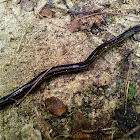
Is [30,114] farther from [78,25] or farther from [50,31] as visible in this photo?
[78,25]

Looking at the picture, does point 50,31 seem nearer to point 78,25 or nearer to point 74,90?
point 78,25

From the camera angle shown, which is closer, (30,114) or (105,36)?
(30,114)

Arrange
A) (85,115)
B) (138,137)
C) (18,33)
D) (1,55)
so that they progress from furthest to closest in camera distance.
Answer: (18,33) < (1,55) < (85,115) < (138,137)

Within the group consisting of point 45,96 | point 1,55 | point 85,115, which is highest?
point 1,55

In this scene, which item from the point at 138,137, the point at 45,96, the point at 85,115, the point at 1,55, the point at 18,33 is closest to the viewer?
the point at 138,137

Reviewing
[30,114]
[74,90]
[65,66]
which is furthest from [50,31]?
[30,114]

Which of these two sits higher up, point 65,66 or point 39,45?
point 39,45
